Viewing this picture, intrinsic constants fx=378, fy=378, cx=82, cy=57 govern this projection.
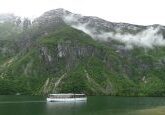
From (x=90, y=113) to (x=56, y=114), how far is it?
51.0 ft

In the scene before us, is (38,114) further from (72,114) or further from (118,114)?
(118,114)

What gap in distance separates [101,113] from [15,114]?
38.5 metres

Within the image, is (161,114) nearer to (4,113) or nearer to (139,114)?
(139,114)

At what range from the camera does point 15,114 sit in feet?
531

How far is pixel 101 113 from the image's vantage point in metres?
171

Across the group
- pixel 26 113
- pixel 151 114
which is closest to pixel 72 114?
pixel 26 113

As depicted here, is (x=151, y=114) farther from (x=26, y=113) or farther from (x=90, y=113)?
(x=26, y=113)

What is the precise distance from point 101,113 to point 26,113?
3371cm

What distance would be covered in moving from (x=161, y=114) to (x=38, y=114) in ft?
177

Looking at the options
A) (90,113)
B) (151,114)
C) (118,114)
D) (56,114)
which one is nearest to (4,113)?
(56,114)

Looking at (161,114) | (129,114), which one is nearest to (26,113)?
(129,114)

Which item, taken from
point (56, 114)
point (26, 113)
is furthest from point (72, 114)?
point (26, 113)

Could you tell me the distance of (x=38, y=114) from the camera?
6486 inches

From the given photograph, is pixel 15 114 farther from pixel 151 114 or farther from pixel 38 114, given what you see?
pixel 151 114
